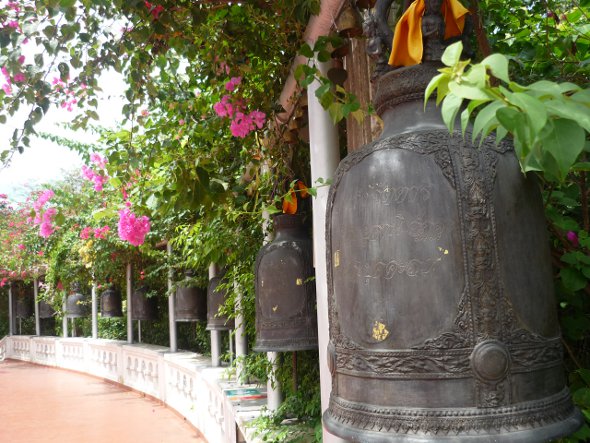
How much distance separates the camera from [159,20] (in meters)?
2.86

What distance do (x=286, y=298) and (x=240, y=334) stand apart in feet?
8.35

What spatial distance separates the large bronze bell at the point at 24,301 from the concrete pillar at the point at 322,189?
18160 mm

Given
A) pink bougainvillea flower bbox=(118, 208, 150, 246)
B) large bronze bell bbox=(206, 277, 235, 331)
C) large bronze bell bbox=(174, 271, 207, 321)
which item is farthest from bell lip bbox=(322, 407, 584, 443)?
large bronze bell bbox=(174, 271, 207, 321)

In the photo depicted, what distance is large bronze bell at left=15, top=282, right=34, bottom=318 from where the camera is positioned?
18.6 meters

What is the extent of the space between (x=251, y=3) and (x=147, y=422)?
6.45 m

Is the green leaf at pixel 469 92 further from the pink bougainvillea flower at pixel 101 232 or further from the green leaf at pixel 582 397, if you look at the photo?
A: the pink bougainvillea flower at pixel 101 232

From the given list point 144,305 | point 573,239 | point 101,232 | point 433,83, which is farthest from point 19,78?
point 144,305

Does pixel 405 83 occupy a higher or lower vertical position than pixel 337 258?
higher

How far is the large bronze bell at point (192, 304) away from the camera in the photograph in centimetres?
702

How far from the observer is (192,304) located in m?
Answer: 7.08

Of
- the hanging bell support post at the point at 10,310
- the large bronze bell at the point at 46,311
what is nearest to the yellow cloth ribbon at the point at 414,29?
the large bronze bell at the point at 46,311

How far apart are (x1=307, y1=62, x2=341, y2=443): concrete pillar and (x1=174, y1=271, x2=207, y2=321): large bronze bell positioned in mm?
4664

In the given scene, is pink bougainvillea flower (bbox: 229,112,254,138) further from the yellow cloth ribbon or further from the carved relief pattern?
the carved relief pattern

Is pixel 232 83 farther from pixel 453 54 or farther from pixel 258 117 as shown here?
pixel 453 54
